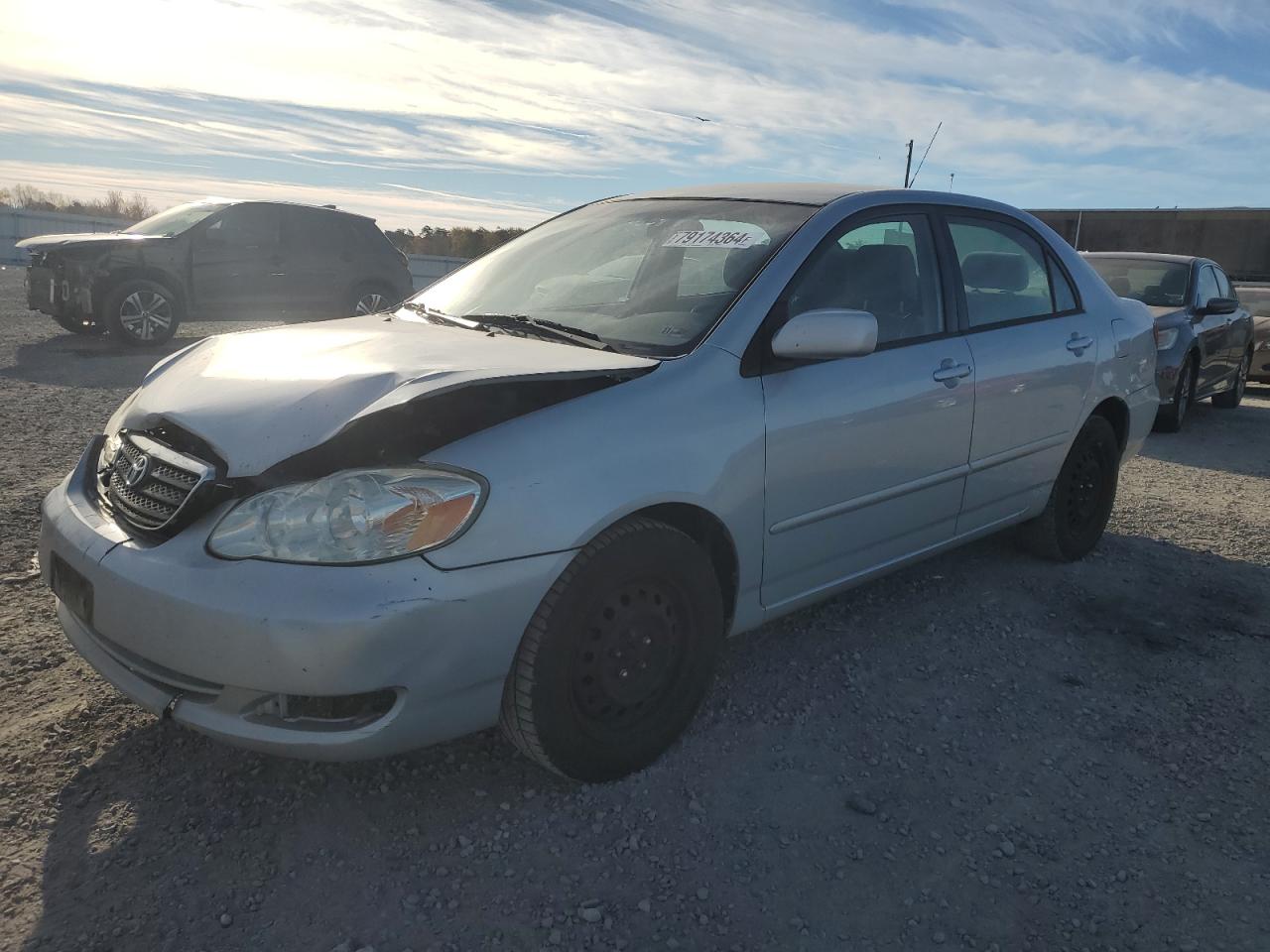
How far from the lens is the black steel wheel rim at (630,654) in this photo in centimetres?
250

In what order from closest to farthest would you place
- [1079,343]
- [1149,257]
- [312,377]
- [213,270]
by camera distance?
[312,377] → [1079,343] → [1149,257] → [213,270]

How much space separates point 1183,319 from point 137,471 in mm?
8512

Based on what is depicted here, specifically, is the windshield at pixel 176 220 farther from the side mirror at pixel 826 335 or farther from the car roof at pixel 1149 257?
the side mirror at pixel 826 335

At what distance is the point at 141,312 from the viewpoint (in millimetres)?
10438

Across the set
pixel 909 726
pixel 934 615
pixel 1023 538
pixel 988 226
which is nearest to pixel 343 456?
pixel 909 726

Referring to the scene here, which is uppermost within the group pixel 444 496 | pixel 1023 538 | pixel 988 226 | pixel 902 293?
pixel 988 226

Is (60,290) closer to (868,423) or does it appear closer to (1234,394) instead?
(868,423)

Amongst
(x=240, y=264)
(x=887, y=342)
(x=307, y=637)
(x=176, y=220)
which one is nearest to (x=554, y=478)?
(x=307, y=637)

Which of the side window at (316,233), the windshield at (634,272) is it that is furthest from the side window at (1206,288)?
the side window at (316,233)

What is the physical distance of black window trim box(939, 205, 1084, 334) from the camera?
12.3ft

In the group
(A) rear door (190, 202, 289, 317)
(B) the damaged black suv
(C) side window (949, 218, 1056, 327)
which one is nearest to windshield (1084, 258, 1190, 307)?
(C) side window (949, 218, 1056, 327)

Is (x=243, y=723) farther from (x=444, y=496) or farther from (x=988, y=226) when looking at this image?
(x=988, y=226)

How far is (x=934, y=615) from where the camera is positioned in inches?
155

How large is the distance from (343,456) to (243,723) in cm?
64
